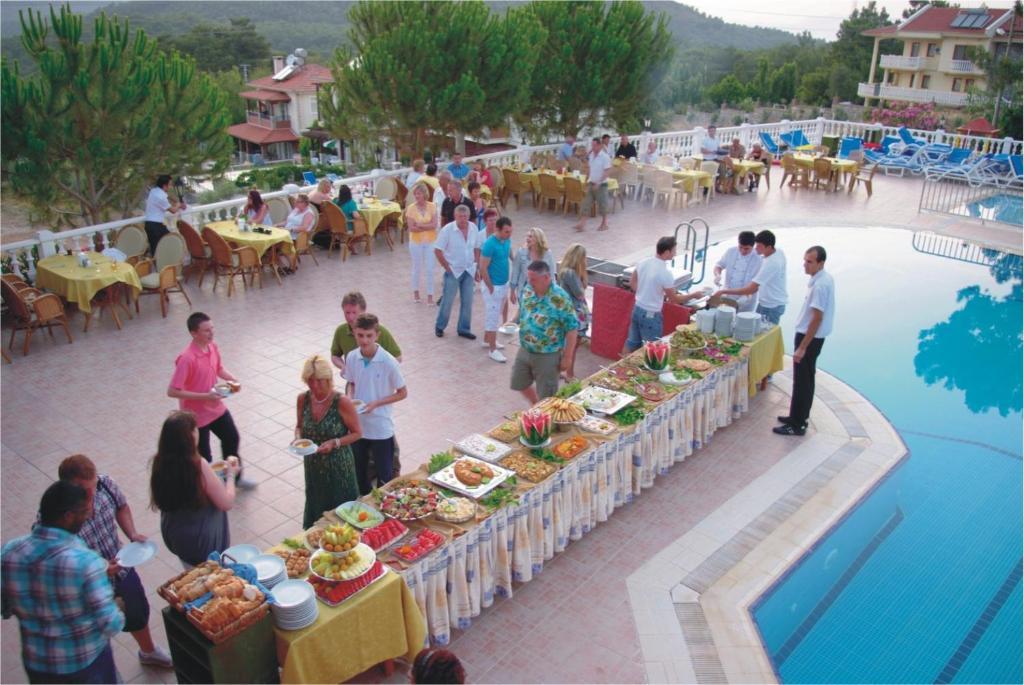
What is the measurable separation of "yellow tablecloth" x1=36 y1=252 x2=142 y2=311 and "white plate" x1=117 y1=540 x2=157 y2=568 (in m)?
6.68

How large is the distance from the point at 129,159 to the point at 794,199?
14307 millimetres

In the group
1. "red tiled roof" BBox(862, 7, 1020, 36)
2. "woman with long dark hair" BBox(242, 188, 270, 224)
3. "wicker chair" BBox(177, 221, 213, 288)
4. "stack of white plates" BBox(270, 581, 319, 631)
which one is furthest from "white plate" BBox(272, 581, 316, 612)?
"red tiled roof" BBox(862, 7, 1020, 36)

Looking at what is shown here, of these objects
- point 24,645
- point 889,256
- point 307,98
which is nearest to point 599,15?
point 889,256

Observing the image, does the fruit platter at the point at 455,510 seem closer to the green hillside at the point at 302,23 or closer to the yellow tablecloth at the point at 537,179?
the yellow tablecloth at the point at 537,179

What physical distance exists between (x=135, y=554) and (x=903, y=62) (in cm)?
6443

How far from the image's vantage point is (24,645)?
3.82m

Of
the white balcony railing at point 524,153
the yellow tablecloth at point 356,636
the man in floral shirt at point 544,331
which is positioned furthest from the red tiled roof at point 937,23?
the yellow tablecloth at point 356,636

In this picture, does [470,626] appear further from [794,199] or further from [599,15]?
[599,15]

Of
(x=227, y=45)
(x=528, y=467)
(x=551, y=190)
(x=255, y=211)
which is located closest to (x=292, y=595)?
(x=528, y=467)

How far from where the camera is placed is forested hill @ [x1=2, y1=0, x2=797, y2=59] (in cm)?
4772

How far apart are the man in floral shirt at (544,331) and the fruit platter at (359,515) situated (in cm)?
255

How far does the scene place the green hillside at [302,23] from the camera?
4772 centimetres

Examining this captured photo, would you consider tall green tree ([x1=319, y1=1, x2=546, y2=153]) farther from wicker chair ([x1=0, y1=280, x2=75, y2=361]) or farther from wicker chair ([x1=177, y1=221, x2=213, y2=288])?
wicker chair ([x1=0, y1=280, x2=75, y2=361])

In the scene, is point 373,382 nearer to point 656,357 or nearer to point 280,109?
point 656,357
